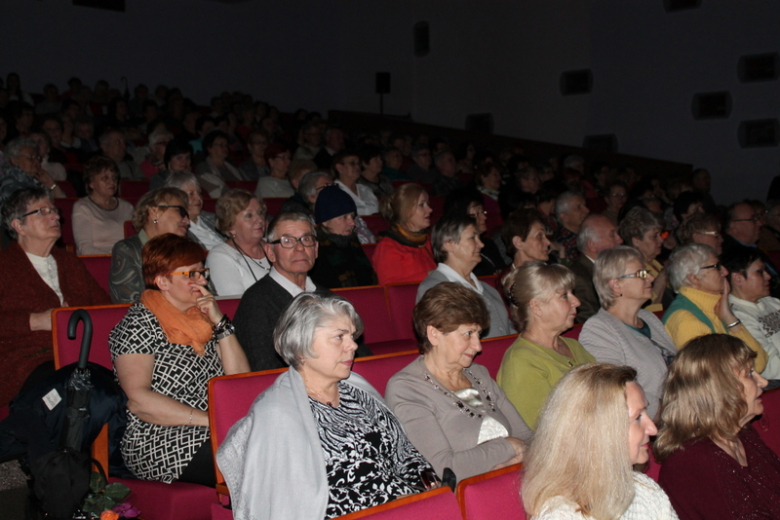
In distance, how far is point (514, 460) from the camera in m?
2.17

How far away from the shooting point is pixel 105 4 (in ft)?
38.7

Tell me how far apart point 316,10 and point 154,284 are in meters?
12.6

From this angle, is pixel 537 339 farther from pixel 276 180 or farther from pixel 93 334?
pixel 276 180

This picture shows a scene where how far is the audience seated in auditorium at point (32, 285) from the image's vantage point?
2.74m

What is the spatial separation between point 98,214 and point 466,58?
9056 mm

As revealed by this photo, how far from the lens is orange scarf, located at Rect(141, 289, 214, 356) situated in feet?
8.02

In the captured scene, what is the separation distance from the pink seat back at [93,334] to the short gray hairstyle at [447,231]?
55.8 inches

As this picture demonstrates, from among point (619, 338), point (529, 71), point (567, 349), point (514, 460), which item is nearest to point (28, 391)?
point (514, 460)

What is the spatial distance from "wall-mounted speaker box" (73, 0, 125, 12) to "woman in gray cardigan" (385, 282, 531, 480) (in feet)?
37.2

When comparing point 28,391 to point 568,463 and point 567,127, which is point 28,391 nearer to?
point 568,463

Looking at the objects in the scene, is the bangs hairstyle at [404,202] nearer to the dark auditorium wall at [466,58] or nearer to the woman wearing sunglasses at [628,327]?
the woman wearing sunglasses at [628,327]

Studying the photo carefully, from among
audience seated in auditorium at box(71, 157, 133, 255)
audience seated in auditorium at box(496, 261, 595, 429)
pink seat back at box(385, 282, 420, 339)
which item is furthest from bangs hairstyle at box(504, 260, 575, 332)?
audience seated in auditorium at box(71, 157, 133, 255)

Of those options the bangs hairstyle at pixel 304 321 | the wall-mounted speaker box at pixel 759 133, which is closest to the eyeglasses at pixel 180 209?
the bangs hairstyle at pixel 304 321

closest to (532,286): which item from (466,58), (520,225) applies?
(520,225)
